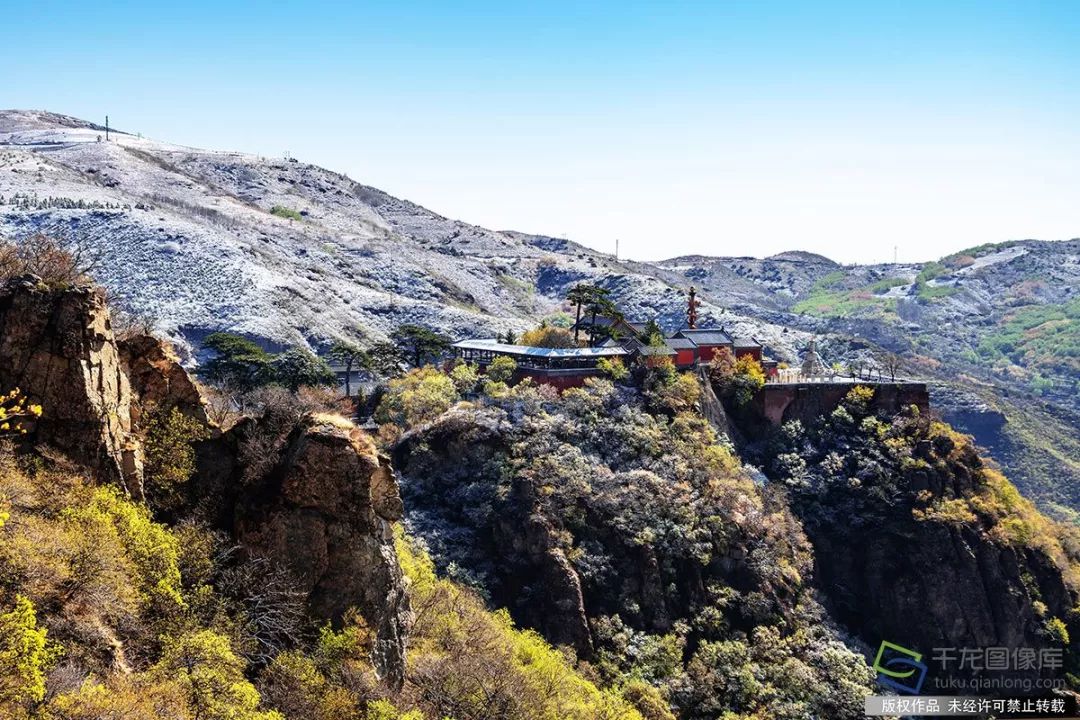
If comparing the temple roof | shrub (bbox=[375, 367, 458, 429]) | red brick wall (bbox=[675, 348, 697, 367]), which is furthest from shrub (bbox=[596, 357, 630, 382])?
shrub (bbox=[375, 367, 458, 429])

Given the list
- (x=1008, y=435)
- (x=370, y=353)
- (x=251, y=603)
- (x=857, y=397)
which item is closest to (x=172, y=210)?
(x=370, y=353)

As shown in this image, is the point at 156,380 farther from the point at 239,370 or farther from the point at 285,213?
the point at 285,213

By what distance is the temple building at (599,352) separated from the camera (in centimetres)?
6600

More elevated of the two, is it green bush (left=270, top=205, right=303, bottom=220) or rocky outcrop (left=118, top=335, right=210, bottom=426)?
green bush (left=270, top=205, right=303, bottom=220)

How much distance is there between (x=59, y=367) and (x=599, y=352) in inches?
1791

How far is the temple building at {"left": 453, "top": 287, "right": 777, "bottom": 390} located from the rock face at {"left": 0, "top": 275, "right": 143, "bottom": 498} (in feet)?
137

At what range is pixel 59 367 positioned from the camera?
82.6ft

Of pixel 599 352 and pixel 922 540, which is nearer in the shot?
pixel 922 540

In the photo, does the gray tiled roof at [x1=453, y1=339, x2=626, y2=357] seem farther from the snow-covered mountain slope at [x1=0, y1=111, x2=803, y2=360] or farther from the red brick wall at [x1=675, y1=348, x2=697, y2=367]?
the snow-covered mountain slope at [x1=0, y1=111, x2=803, y2=360]

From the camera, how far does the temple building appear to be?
66.0 meters

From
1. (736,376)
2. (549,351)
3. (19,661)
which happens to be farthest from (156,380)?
(736,376)

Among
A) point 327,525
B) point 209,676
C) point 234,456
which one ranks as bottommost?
point 209,676

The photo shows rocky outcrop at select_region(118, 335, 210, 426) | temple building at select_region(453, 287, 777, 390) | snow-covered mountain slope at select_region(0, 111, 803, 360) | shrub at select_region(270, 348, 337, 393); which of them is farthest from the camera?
snow-covered mountain slope at select_region(0, 111, 803, 360)

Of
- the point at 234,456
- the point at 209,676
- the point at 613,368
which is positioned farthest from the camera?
the point at 613,368
